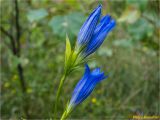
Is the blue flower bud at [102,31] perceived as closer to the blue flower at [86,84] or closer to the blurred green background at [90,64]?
the blue flower at [86,84]

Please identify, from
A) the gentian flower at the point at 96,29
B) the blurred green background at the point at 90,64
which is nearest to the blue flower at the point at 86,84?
the gentian flower at the point at 96,29

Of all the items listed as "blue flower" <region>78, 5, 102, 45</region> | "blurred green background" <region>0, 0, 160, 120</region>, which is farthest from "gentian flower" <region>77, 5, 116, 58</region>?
"blurred green background" <region>0, 0, 160, 120</region>

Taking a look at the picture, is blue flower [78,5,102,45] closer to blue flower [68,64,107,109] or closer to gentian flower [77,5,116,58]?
gentian flower [77,5,116,58]

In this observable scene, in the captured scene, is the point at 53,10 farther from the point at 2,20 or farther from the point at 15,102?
the point at 15,102

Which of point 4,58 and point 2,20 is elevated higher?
point 2,20

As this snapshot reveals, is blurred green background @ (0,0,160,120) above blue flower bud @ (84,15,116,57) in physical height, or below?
below

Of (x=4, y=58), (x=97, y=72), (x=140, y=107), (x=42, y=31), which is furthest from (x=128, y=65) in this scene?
(x=97, y=72)
